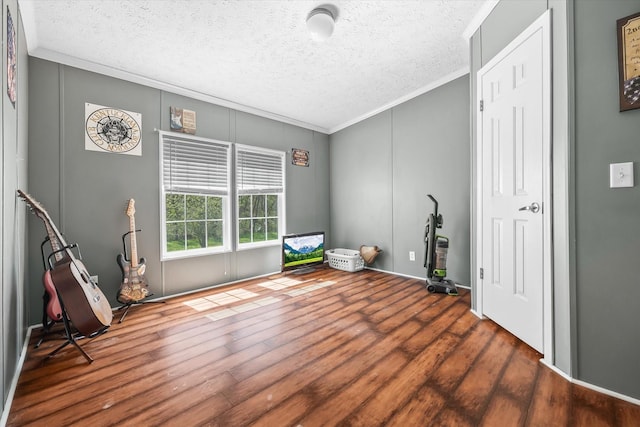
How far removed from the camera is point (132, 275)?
8.77ft

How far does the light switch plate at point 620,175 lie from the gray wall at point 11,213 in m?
3.19

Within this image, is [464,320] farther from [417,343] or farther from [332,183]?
[332,183]

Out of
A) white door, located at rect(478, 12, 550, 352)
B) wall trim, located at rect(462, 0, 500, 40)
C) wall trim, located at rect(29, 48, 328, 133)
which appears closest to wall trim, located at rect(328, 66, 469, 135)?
wall trim, located at rect(462, 0, 500, 40)

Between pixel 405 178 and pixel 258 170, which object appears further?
pixel 258 170

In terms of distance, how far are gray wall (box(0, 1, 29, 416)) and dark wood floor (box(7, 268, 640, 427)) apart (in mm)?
245

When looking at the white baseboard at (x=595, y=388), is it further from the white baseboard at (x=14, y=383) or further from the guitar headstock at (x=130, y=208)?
the guitar headstock at (x=130, y=208)

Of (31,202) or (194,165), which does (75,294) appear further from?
(194,165)

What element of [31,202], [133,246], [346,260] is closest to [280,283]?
[346,260]

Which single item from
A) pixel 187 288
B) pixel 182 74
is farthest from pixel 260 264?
pixel 182 74

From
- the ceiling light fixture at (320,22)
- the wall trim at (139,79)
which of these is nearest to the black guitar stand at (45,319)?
the wall trim at (139,79)

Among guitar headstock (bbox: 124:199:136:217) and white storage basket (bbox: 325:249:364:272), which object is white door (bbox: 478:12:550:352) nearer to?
white storage basket (bbox: 325:249:364:272)

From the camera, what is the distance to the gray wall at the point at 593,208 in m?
1.34

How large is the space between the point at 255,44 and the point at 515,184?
2552mm

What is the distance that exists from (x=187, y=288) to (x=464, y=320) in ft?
10.1
